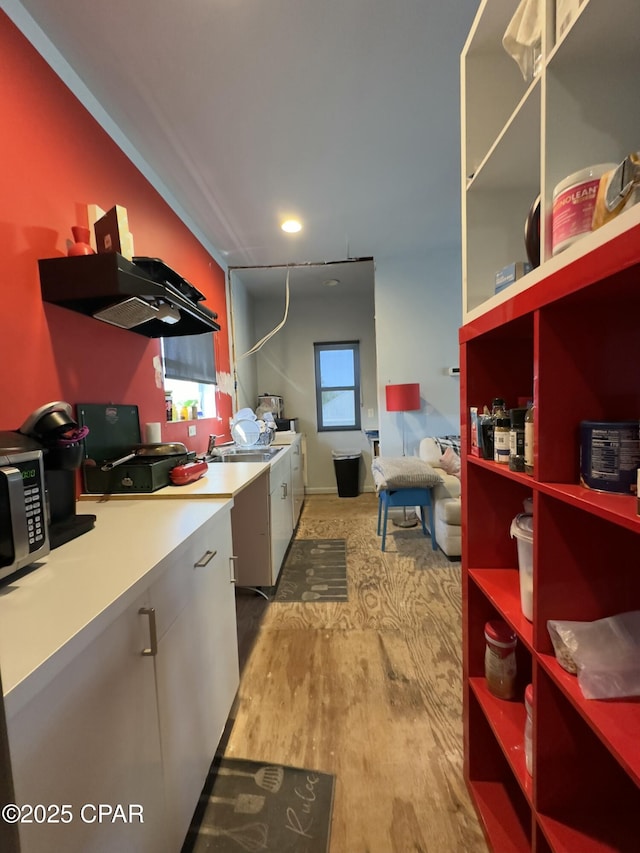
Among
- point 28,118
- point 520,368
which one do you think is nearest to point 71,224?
point 28,118

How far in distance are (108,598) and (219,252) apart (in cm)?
327

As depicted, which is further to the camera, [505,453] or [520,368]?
[520,368]

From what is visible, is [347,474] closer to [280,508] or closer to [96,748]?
[280,508]

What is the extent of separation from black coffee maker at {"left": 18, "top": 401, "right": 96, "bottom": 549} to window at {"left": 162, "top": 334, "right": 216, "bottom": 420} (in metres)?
1.29

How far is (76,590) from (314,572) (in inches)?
81.0

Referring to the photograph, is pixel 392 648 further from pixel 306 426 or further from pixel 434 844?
pixel 306 426

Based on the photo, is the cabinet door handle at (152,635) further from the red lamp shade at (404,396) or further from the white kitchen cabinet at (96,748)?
the red lamp shade at (404,396)

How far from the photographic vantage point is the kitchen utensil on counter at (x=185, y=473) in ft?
4.99

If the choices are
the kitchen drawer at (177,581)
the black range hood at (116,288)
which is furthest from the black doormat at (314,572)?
the black range hood at (116,288)

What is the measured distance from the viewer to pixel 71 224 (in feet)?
4.68

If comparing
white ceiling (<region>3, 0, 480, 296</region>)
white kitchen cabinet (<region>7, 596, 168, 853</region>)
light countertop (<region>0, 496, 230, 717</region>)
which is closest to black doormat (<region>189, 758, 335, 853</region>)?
white kitchen cabinet (<region>7, 596, 168, 853</region>)

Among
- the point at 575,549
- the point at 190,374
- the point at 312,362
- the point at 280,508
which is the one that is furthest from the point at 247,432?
the point at 575,549

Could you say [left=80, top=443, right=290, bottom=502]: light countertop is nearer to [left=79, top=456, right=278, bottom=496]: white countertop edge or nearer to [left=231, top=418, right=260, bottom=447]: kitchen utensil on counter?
[left=79, top=456, right=278, bottom=496]: white countertop edge

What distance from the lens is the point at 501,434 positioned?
2.89ft
